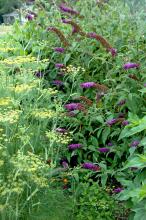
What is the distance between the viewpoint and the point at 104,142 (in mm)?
4438

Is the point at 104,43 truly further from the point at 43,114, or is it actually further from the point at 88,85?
the point at 43,114

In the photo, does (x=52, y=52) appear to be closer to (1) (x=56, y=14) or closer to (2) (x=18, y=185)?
(1) (x=56, y=14)

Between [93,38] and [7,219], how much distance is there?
2338mm

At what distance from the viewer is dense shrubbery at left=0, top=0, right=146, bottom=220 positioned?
3.46 metres

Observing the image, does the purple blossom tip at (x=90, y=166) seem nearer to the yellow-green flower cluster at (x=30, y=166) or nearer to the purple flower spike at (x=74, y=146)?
the purple flower spike at (x=74, y=146)

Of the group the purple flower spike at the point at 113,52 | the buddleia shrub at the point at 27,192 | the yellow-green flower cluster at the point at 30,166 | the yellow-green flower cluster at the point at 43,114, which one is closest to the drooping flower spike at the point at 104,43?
the purple flower spike at the point at 113,52

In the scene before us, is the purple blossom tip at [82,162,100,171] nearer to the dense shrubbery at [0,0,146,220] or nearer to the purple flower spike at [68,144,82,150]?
the dense shrubbery at [0,0,146,220]

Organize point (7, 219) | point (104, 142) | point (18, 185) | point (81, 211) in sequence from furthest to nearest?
point (104, 142), point (81, 211), point (7, 219), point (18, 185)

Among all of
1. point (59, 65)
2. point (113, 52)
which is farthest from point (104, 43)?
point (59, 65)

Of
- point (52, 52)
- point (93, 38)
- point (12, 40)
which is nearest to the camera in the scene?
point (93, 38)

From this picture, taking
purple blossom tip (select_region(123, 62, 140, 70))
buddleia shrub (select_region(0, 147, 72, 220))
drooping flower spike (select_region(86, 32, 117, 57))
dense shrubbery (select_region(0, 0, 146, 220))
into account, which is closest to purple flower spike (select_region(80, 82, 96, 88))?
dense shrubbery (select_region(0, 0, 146, 220))

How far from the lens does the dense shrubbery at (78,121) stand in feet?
11.3

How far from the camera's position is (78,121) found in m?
4.62

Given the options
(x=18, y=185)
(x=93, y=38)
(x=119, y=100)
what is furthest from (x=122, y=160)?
(x=18, y=185)
